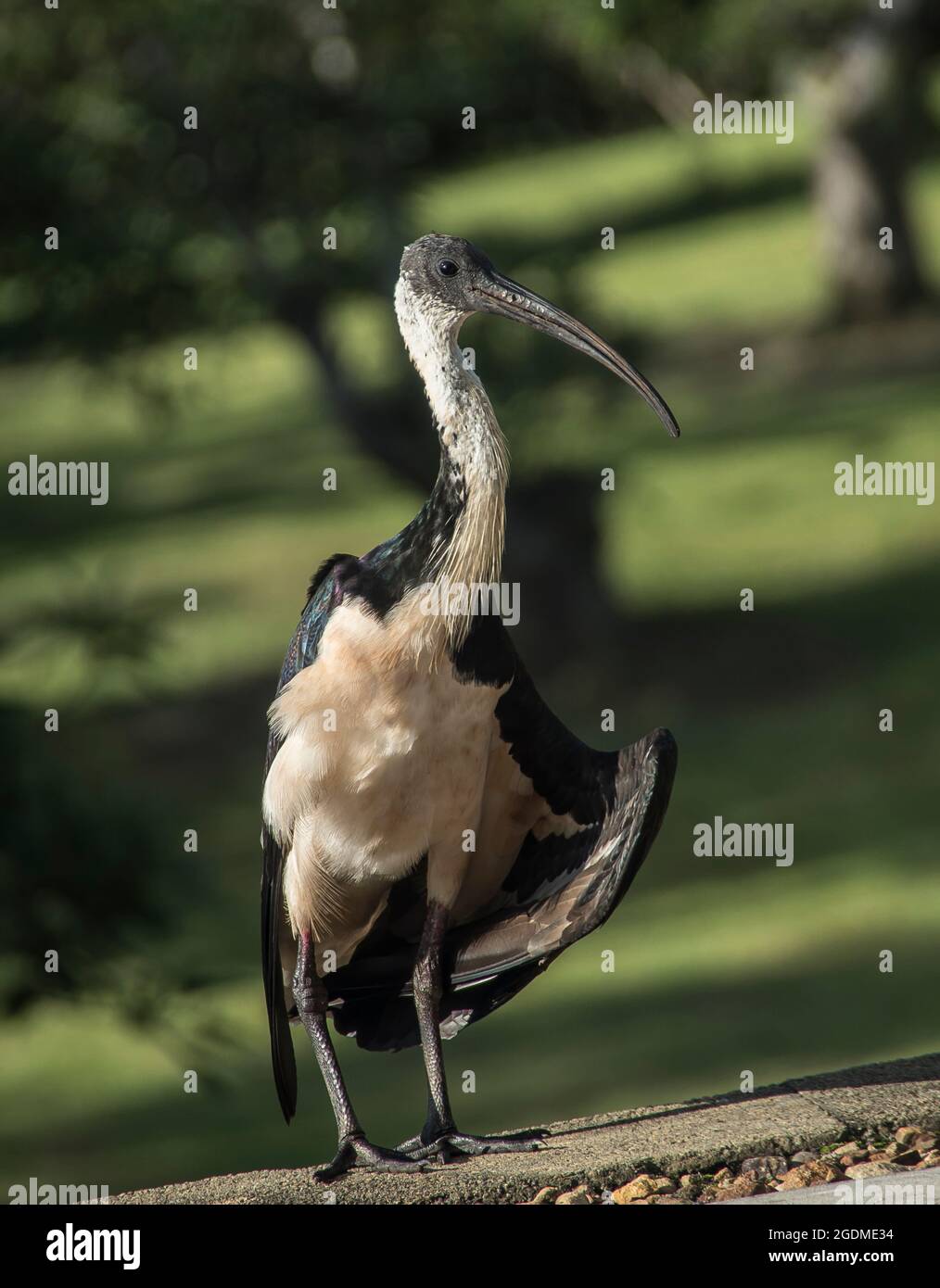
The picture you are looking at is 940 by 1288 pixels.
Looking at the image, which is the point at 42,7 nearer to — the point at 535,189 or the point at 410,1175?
the point at 410,1175

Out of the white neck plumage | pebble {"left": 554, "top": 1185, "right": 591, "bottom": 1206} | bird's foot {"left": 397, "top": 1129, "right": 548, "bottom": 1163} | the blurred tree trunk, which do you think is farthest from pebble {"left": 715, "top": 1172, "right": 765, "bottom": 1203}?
the blurred tree trunk

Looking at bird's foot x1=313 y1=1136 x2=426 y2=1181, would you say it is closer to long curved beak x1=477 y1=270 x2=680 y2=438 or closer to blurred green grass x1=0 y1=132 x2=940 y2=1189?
long curved beak x1=477 y1=270 x2=680 y2=438

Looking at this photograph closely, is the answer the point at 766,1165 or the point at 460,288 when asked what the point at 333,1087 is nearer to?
the point at 766,1165

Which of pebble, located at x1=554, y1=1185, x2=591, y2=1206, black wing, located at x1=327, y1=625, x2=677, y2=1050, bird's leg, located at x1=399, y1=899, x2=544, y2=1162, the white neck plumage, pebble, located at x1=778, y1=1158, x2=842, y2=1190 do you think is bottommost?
pebble, located at x1=554, y1=1185, x2=591, y2=1206

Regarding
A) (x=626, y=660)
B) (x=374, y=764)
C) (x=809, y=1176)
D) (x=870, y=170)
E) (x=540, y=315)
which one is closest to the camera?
(x=809, y=1176)

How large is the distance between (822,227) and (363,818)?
25647 millimetres

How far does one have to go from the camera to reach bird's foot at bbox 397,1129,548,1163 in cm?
691

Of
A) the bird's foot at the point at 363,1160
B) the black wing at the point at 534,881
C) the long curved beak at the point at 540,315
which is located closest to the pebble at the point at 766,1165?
the black wing at the point at 534,881

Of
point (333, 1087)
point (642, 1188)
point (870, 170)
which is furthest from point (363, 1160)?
point (870, 170)

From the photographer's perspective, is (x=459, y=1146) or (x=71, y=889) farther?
(x=71, y=889)

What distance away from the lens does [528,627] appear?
23.7 metres

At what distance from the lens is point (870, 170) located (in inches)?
1127

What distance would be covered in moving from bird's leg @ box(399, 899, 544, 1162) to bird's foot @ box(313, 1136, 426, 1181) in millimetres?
101

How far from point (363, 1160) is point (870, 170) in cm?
2392
